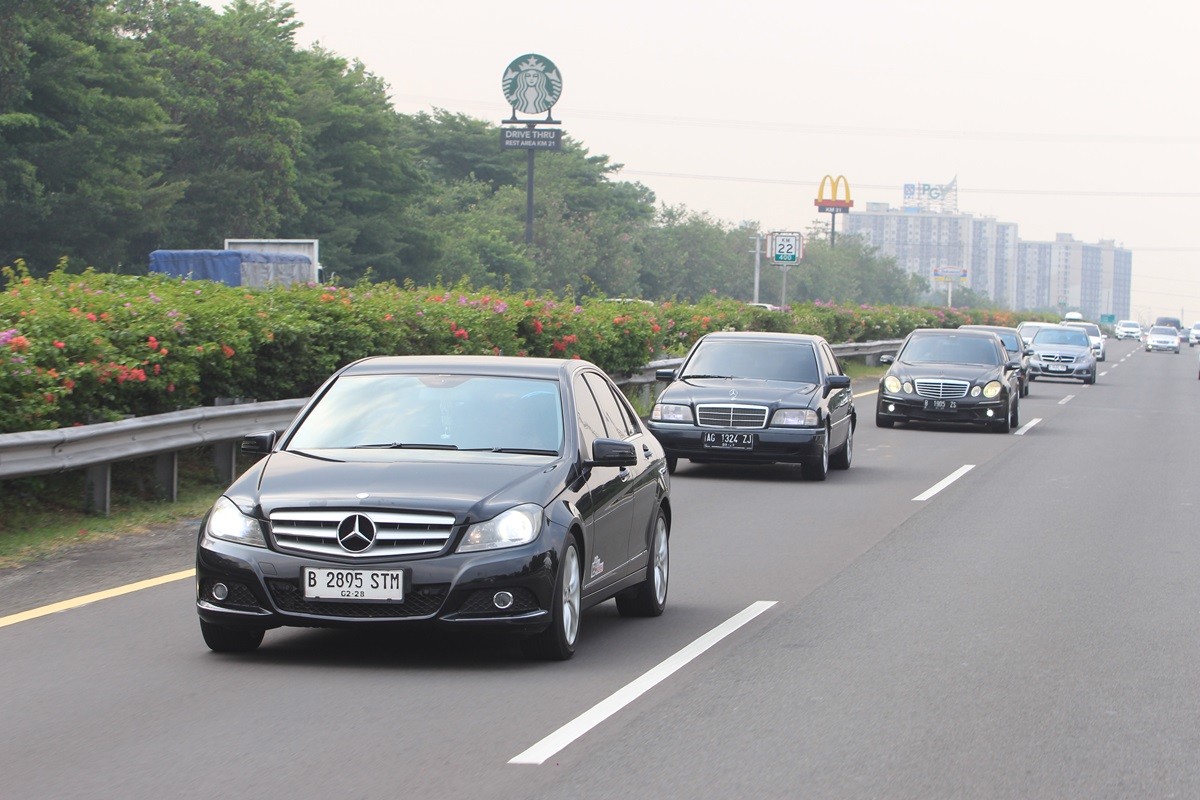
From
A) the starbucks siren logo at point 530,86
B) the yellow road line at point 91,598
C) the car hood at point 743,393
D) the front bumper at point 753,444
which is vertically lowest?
the yellow road line at point 91,598

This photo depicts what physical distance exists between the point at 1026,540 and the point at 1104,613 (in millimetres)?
3584

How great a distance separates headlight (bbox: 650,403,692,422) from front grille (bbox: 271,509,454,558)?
10.6 m

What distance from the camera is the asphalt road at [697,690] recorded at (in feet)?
19.1

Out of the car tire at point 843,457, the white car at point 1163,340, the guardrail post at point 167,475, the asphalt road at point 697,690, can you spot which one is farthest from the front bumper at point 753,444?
the white car at point 1163,340

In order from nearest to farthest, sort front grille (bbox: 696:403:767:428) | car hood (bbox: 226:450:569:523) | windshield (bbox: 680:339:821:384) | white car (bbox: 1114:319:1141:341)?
car hood (bbox: 226:450:569:523) → front grille (bbox: 696:403:767:428) → windshield (bbox: 680:339:821:384) → white car (bbox: 1114:319:1141:341)

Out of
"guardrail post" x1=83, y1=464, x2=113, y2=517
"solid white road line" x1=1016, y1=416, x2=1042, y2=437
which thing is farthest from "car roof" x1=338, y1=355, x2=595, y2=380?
"solid white road line" x1=1016, y1=416, x2=1042, y2=437

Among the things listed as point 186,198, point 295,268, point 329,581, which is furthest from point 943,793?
point 186,198

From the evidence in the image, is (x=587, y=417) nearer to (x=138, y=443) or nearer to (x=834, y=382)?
(x=138, y=443)

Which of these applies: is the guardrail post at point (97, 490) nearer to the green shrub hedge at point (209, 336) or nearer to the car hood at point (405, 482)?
the green shrub hedge at point (209, 336)

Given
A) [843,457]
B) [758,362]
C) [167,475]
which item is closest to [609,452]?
[167,475]

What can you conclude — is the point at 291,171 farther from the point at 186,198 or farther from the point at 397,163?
the point at 397,163

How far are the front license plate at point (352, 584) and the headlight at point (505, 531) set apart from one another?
0.33 metres

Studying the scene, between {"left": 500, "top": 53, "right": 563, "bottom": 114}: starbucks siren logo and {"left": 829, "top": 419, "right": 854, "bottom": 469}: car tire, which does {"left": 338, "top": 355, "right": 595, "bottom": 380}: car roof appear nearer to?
{"left": 829, "top": 419, "right": 854, "bottom": 469}: car tire

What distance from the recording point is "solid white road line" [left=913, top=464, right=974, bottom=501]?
16.8 metres
